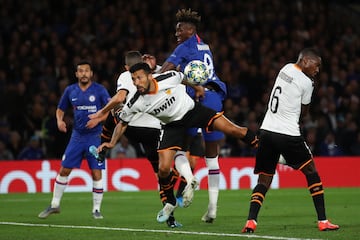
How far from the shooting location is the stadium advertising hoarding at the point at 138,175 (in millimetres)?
20430

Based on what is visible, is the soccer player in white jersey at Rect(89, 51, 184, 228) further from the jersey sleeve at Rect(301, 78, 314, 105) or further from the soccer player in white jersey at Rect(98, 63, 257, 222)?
the jersey sleeve at Rect(301, 78, 314, 105)

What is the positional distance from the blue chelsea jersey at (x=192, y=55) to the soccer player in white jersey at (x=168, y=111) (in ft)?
1.91

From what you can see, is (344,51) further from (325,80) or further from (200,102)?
(200,102)

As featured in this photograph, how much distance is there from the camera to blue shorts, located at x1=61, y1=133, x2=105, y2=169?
1378 cm


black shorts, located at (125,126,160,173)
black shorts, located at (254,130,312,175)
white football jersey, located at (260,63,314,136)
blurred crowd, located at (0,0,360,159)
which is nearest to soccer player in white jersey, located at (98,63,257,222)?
black shorts, located at (254,130,312,175)

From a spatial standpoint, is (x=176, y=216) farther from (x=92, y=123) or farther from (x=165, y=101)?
(x=165, y=101)

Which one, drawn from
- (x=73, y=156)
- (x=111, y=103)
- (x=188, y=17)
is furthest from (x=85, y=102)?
(x=188, y=17)

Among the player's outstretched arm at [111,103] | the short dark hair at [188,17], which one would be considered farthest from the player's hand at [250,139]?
the player's outstretched arm at [111,103]

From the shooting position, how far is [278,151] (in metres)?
11.1

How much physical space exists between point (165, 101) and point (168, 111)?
0.53 feet

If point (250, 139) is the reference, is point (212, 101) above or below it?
above

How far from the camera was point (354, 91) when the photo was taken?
78.9 feet

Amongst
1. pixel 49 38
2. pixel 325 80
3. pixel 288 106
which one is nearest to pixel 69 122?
pixel 49 38

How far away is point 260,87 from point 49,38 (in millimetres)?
5655
